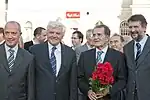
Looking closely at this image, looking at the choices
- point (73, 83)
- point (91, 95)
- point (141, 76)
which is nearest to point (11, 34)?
point (73, 83)

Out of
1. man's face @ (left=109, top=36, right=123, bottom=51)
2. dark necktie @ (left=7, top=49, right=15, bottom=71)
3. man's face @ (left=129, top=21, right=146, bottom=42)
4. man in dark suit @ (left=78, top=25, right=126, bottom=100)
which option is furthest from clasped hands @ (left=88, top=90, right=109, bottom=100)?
man's face @ (left=109, top=36, right=123, bottom=51)

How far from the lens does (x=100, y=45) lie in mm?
5039

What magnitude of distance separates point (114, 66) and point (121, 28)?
71.7 feet

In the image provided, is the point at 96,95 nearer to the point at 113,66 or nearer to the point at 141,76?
the point at 113,66

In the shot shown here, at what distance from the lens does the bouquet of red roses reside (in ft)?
15.1

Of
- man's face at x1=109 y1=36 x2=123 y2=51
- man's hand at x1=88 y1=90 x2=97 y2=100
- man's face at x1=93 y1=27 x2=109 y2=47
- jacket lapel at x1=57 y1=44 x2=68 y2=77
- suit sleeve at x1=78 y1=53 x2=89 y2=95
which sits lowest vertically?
man's hand at x1=88 y1=90 x2=97 y2=100

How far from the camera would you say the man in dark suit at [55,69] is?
Result: 4.86 m

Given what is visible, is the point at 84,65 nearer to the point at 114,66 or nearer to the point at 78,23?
the point at 114,66

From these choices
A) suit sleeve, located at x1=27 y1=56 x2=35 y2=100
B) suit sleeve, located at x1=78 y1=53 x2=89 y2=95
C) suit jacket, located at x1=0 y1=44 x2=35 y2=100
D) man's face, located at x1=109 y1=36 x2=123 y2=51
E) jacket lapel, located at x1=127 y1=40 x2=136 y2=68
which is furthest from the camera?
man's face, located at x1=109 y1=36 x2=123 y2=51

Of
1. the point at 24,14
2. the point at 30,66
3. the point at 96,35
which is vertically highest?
the point at 24,14

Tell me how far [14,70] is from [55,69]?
1.90 ft

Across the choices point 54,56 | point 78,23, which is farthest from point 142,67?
point 78,23

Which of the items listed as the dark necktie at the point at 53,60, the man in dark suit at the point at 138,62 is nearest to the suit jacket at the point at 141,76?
the man in dark suit at the point at 138,62

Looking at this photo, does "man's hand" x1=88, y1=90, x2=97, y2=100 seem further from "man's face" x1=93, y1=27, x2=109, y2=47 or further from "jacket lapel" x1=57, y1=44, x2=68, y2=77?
"man's face" x1=93, y1=27, x2=109, y2=47
